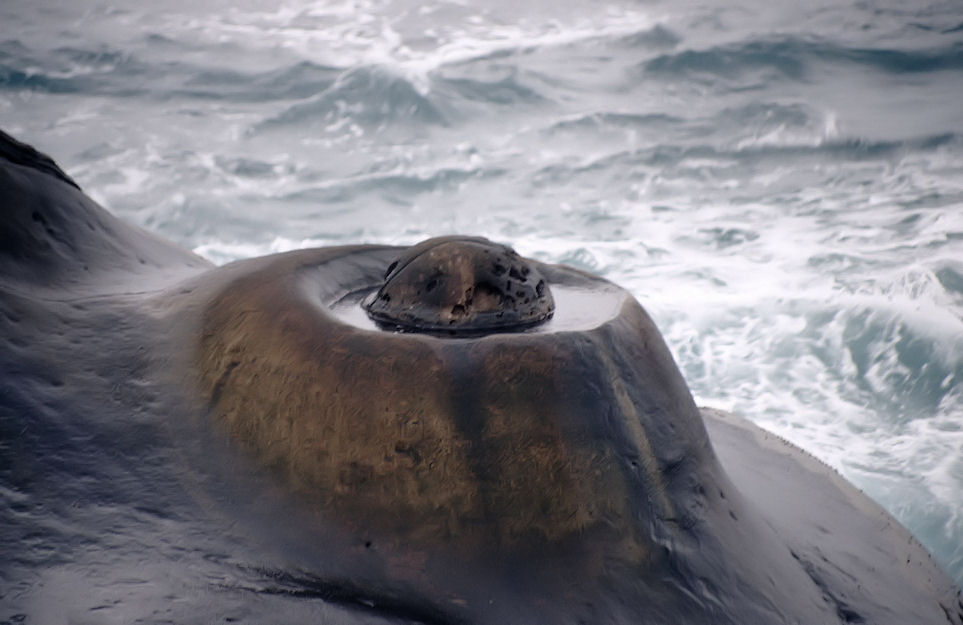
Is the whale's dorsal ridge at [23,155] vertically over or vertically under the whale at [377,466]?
over

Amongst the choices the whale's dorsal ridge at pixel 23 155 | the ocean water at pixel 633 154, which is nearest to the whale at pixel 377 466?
the whale's dorsal ridge at pixel 23 155

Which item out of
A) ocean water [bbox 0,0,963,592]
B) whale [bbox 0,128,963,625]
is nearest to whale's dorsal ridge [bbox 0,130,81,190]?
whale [bbox 0,128,963,625]

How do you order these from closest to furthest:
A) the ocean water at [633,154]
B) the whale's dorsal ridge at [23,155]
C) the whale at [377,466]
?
the whale at [377,466] < the whale's dorsal ridge at [23,155] < the ocean water at [633,154]

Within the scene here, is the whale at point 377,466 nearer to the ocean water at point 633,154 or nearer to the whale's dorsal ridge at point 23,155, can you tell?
the whale's dorsal ridge at point 23,155

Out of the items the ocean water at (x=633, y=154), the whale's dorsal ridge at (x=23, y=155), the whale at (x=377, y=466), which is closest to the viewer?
the whale at (x=377, y=466)

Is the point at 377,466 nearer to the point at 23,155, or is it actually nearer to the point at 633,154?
the point at 23,155

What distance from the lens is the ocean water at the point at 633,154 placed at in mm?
6980

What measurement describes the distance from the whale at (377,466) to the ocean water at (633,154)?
400 cm

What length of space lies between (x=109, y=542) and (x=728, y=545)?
1322 mm

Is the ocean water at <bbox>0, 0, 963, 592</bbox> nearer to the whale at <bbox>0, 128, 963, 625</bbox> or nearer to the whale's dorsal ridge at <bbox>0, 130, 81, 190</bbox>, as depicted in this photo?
the whale at <bbox>0, 128, 963, 625</bbox>

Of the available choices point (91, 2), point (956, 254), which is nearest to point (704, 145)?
point (956, 254)

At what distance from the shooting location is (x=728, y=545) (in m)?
2.02

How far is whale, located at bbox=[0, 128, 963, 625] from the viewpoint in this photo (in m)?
1.74

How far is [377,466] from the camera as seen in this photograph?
188 cm
